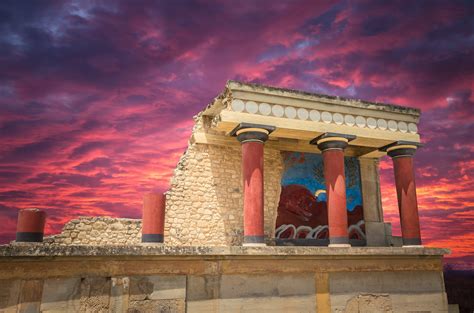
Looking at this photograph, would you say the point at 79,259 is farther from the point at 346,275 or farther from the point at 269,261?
the point at 346,275

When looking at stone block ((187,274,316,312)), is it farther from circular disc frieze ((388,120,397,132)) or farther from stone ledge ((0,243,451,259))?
circular disc frieze ((388,120,397,132))

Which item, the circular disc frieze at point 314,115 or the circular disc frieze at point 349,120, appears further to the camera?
the circular disc frieze at point 349,120

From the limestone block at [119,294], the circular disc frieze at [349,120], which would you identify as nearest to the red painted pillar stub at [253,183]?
the circular disc frieze at [349,120]

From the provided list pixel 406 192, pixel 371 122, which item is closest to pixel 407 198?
pixel 406 192

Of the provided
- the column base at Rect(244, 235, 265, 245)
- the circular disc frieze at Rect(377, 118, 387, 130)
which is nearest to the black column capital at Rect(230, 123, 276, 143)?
the column base at Rect(244, 235, 265, 245)

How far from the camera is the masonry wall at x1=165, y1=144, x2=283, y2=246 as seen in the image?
10242mm

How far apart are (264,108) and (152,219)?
374 centimetres

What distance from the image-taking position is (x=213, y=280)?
19.7ft

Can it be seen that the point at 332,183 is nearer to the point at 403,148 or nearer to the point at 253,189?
the point at 253,189

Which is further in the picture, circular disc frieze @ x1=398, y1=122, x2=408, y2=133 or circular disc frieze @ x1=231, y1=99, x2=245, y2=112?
circular disc frieze @ x1=398, y1=122, x2=408, y2=133

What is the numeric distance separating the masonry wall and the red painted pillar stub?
6.19 ft

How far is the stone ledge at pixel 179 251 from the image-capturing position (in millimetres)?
4980

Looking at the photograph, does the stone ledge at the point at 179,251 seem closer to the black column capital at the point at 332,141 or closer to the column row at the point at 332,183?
the column row at the point at 332,183

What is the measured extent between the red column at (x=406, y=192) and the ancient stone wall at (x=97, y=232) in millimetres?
7063
